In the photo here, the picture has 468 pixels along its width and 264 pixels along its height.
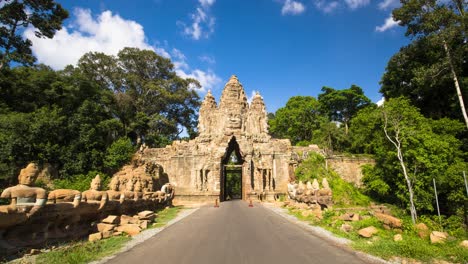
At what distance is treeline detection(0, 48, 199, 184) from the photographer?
20781 millimetres

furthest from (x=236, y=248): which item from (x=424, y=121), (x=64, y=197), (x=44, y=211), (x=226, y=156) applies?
(x=226, y=156)

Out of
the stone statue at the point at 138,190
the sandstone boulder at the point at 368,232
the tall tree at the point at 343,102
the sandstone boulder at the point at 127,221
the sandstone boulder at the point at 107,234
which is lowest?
the sandstone boulder at the point at 368,232

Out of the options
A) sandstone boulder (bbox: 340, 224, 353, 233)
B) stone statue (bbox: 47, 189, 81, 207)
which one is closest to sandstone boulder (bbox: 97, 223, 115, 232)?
stone statue (bbox: 47, 189, 81, 207)

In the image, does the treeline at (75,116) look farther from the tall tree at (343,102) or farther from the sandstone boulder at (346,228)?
the tall tree at (343,102)

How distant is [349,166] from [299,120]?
1643 cm

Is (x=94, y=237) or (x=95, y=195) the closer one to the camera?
(x=94, y=237)

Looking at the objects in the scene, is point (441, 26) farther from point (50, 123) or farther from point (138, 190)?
point (50, 123)

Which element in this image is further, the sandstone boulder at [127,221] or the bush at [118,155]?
the bush at [118,155]

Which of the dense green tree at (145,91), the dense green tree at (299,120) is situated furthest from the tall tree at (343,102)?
the dense green tree at (145,91)

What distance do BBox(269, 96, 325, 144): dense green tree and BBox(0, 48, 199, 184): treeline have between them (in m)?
18.9

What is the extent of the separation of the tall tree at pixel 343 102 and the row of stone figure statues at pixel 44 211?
144 ft

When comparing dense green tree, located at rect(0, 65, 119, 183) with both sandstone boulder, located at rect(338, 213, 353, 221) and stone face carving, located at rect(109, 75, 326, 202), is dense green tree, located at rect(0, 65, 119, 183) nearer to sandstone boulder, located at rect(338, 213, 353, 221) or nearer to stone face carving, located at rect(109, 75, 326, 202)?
stone face carving, located at rect(109, 75, 326, 202)

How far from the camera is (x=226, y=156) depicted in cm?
2845

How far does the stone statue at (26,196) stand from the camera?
5.93 meters
